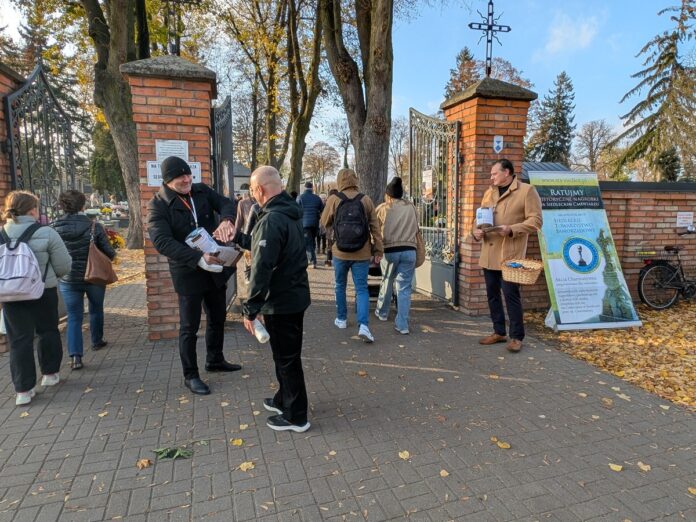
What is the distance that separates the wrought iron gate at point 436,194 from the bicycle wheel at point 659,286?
114 inches

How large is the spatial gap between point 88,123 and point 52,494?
50948 millimetres

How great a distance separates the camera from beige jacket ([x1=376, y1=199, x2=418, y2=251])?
18.1 feet

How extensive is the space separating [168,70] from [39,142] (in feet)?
8.00

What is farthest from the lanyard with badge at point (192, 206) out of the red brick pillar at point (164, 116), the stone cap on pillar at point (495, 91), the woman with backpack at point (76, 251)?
the stone cap on pillar at point (495, 91)

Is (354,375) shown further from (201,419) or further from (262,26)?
(262,26)

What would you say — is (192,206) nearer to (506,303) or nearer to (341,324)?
(341,324)

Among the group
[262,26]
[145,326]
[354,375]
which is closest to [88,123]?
[262,26]

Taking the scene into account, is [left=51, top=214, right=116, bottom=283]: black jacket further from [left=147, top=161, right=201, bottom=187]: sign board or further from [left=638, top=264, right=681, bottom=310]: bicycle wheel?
[left=638, top=264, right=681, bottom=310]: bicycle wheel

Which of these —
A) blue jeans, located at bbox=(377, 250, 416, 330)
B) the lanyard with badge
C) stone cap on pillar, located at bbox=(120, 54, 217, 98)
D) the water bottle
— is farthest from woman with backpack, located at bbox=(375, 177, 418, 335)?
the water bottle

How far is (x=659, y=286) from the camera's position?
22.4 ft

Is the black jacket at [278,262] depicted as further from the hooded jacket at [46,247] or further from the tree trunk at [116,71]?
the tree trunk at [116,71]

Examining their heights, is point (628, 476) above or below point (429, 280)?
below

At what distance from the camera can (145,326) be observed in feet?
19.7

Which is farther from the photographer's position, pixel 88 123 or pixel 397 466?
pixel 88 123
